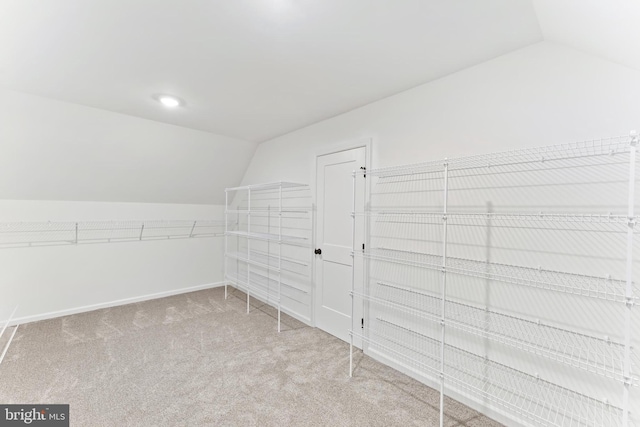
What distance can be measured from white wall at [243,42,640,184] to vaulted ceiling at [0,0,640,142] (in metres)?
0.09

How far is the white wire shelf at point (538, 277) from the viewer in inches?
57.4

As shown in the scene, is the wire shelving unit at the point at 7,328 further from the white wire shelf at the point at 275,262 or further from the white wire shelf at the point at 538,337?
the white wire shelf at the point at 538,337

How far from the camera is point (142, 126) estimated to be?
3.32m

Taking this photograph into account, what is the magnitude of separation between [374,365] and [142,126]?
3.58 metres

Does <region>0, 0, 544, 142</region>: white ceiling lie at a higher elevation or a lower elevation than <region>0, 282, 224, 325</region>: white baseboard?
higher

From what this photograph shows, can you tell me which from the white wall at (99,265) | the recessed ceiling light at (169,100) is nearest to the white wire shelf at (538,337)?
the recessed ceiling light at (169,100)

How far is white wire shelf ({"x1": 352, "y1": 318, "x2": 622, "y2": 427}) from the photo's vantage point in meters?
1.55

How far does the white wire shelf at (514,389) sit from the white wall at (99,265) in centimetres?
354

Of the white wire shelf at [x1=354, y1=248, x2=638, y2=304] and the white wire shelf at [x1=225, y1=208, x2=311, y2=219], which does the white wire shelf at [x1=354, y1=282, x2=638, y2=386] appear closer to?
the white wire shelf at [x1=354, y1=248, x2=638, y2=304]

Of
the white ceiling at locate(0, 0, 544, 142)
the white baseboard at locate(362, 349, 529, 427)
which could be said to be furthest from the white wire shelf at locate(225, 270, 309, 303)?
the white ceiling at locate(0, 0, 544, 142)

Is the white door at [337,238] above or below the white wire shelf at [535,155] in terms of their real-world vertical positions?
below

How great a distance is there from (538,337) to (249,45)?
2509 mm

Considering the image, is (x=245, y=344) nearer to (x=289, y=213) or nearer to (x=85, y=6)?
(x=289, y=213)


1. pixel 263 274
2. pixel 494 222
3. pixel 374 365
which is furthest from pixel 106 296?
pixel 494 222
